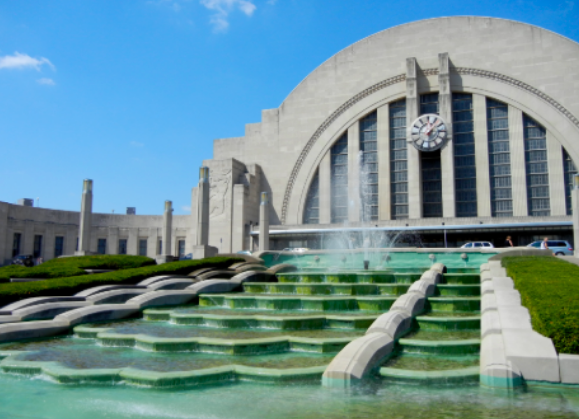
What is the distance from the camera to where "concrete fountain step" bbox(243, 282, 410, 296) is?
12.0m

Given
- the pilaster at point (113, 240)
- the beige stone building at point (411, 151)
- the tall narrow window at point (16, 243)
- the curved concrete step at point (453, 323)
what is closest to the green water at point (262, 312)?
the curved concrete step at point (453, 323)

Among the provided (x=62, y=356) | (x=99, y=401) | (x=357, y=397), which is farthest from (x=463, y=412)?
(x=62, y=356)

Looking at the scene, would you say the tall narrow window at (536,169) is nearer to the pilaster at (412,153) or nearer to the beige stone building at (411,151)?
the beige stone building at (411,151)

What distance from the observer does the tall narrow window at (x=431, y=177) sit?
38562 mm

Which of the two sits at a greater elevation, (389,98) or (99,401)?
(389,98)

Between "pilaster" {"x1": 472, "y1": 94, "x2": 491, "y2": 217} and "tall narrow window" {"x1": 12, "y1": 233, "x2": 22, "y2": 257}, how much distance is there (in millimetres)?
36473

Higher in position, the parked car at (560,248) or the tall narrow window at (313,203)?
the tall narrow window at (313,203)

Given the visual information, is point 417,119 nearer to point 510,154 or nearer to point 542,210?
point 510,154

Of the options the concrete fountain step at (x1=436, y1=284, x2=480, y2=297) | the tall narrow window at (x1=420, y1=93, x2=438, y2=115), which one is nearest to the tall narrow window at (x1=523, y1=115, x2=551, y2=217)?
the tall narrow window at (x1=420, y1=93, x2=438, y2=115)

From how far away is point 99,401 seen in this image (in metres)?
5.66

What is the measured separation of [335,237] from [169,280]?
25.1 m

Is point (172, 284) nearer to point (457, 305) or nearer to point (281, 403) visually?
point (457, 305)

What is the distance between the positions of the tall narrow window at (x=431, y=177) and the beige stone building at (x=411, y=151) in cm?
9

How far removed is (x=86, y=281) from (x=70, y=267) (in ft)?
14.1
